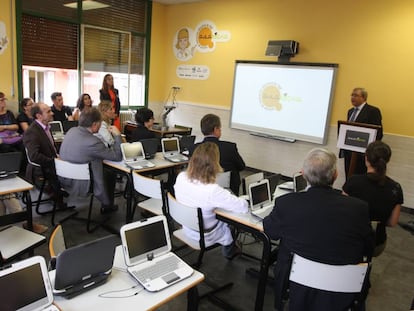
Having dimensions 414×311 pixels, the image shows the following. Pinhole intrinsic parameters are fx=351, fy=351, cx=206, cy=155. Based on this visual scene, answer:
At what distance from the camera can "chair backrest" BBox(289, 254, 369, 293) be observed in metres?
1.84

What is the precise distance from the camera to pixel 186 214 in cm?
257

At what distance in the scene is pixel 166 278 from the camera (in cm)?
172

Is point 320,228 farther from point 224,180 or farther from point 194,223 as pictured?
point 224,180

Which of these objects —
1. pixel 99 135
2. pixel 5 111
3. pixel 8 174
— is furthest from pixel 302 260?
pixel 5 111

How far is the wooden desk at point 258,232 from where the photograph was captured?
2369 millimetres

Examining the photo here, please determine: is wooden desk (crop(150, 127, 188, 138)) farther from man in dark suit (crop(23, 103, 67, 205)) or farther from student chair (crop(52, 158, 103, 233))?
student chair (crop(52, 158, 103, 233))

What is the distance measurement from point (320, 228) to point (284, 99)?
183 inches

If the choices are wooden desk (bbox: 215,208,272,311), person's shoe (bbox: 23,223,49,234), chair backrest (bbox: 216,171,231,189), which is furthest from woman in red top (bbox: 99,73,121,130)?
wooden desk (bbox: 215,208,272,311)

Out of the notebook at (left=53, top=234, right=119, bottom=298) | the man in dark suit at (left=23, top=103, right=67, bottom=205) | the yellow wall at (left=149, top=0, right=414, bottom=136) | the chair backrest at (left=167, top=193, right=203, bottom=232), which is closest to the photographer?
the notebook at (left=53, top=234, right=119, bottom=298)

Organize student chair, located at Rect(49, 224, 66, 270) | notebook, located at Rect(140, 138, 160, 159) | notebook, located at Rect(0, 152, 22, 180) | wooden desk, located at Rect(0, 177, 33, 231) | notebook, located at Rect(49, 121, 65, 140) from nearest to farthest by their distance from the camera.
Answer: student chair, located at Rect(49, 224, 66, 270) → wooden desk, located at Rect(0, 177, 33, 231) → notebook, located at Rect(0, 152, 22, 180) → notebook, located at Rect(140, 138, 160, 159) → notebook, located at Rect(49, 121, 65, 140)

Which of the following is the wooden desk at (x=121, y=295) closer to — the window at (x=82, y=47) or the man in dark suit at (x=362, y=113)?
the man in dark suit at (x=362, y=113)

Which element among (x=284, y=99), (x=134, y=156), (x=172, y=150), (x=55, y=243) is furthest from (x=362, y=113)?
(x=55, y=243)

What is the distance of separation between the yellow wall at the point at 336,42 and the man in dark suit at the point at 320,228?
380 centimetres

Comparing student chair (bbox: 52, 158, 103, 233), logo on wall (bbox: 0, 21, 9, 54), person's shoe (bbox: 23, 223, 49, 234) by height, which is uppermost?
logo on wall (bbox: 0, 21, 9, 54)
